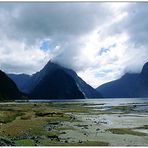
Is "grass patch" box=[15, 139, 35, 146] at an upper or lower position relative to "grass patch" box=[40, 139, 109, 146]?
upper

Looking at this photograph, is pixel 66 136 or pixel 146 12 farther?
pixel 146 12

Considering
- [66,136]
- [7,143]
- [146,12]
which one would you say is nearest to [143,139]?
[66,136]

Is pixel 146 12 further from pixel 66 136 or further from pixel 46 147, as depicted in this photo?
pixel 46 147

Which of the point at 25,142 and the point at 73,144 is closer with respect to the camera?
the point at 73,144

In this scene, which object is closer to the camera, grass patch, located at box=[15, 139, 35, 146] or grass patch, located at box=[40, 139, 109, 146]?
grass patch, located at box=[15, 139, 35, 146]

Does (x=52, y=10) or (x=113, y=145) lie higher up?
(x=52, y=10)

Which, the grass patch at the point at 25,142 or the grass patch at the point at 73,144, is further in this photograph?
the grass patch at the point at 73,144

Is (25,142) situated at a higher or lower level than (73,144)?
higher

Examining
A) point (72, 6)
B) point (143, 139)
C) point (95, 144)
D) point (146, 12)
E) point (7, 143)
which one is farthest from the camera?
point (146, 12)

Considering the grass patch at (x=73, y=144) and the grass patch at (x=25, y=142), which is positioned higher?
the grass patch at (x=25, y=142)

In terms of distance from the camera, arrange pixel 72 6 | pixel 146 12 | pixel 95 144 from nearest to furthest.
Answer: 1. pixel 95 144
2. pixel 72 6
3. pixel 146 12
